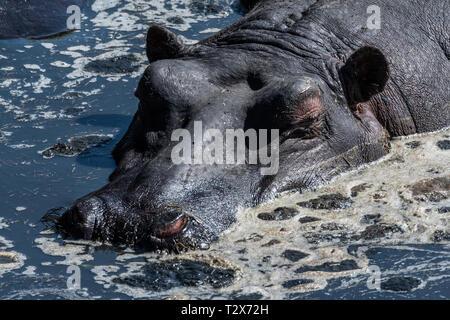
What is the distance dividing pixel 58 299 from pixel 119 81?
4.81 metres

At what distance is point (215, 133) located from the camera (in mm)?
7621

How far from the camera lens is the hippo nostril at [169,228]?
22.6ft

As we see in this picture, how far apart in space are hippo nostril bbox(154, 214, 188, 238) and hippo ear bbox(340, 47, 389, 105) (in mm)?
2157

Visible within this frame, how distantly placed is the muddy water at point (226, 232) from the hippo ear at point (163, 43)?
1.00 meters

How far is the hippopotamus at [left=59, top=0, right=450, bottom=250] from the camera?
716 cm

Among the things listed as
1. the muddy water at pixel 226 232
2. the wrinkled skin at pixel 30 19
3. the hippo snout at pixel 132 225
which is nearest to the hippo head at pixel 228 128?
the hippo snout at pixel 132 225

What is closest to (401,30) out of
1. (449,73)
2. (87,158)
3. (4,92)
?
(449,73)

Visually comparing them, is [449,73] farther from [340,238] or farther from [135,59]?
[135,59]

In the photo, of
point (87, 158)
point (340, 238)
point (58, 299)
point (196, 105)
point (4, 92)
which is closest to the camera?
point (58, 299)

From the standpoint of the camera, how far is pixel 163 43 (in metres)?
9.05

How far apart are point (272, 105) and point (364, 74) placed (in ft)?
3.22

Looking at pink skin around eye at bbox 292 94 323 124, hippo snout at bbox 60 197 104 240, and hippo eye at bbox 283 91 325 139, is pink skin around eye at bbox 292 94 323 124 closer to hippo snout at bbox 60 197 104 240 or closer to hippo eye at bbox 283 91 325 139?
hippo eye at bbox 283 91 325 139

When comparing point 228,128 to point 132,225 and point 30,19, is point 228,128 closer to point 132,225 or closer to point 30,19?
point 132,225

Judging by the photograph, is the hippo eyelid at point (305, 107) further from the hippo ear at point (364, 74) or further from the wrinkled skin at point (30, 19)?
the wrinkled skin at point (30, 19)
